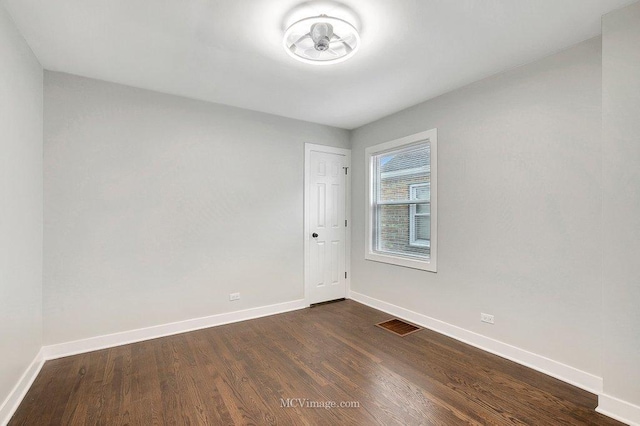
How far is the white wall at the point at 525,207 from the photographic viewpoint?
218 centimetres

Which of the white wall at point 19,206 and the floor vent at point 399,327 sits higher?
the white wall at point 19,206

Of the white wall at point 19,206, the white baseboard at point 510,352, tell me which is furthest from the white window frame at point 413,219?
the white wall at point 19,206

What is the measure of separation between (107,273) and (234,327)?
1403mm

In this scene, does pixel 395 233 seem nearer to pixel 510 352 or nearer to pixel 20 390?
pixel 510 352

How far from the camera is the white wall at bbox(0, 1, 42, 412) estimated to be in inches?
72.0

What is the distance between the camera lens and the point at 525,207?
2.51 metres

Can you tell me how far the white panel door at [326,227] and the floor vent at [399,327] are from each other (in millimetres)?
1083

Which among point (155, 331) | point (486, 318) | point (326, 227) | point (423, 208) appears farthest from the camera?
point (326, 227)

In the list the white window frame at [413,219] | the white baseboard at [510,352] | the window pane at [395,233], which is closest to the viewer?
the white baseboard at [510,352]

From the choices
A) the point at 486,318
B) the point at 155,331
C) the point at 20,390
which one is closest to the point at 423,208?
the point at 486,318

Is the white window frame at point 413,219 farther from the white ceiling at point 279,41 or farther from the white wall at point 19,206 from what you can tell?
the white wall at point 19,206

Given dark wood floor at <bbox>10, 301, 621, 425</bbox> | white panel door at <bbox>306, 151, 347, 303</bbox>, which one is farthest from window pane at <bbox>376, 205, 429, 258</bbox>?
dark wood floor at <bbox>10, 301, 621, 425</bbox>

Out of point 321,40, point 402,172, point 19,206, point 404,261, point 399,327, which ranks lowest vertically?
point 399,327

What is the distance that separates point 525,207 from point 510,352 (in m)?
1.29
